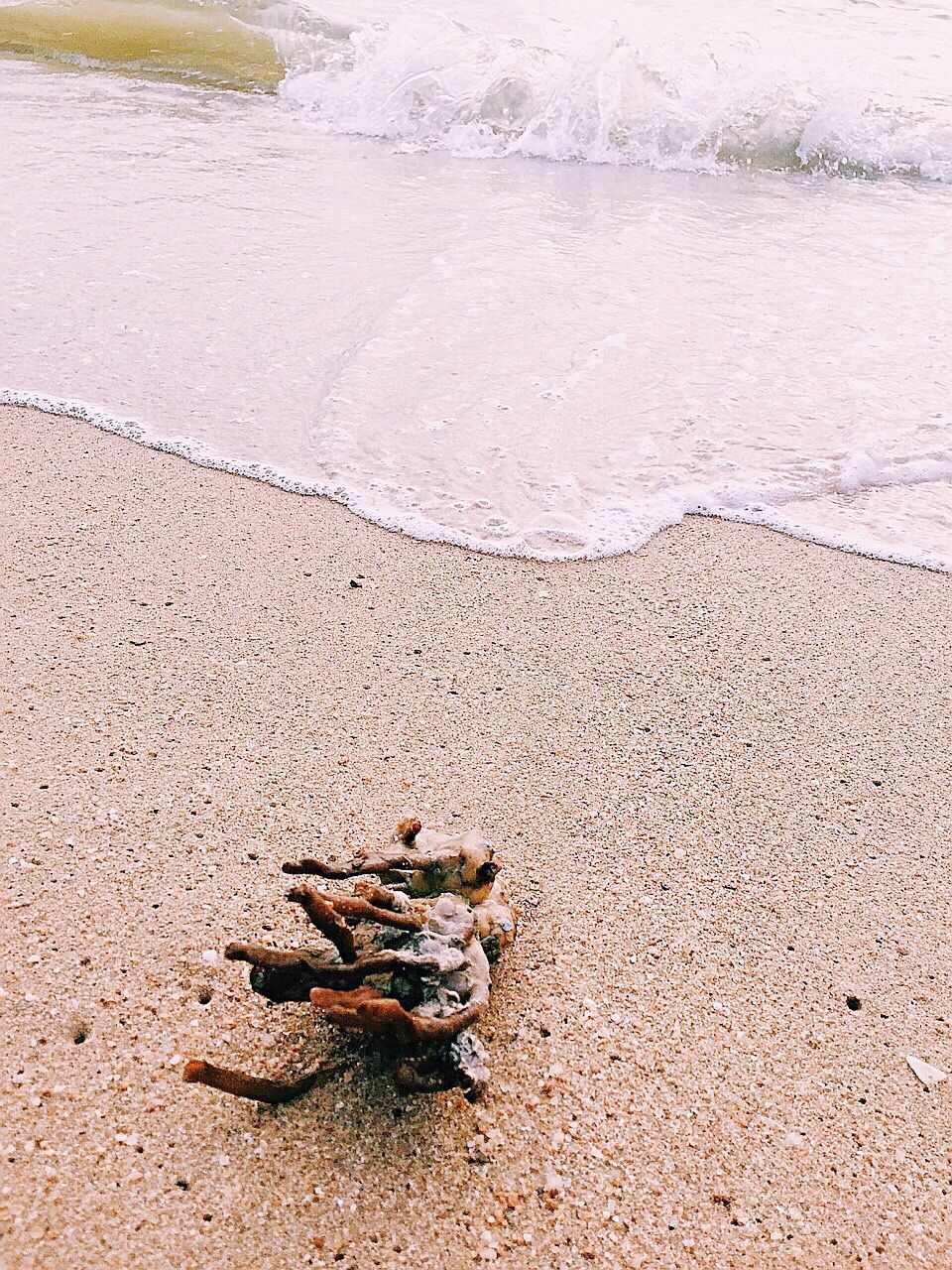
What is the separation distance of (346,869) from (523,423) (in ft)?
8.17

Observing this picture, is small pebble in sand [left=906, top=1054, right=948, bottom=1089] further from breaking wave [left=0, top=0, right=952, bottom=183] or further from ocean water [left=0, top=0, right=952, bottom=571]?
breaking wave [left=0, top=0, right=952, bottom=183]

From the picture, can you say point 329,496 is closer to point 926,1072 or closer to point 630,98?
point 926,1072

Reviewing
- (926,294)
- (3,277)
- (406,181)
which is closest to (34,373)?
(3,277)

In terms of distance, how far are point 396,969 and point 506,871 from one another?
528 millimetres

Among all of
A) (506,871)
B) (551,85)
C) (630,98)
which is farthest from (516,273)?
(551,85)

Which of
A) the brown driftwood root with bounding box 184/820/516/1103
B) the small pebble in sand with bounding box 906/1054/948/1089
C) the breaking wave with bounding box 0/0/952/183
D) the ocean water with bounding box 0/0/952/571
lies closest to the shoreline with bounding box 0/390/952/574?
the ocean water with bounding box 0/0/952/571

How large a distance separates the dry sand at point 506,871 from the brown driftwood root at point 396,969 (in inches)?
3.4

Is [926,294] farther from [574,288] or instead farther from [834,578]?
[834,578]

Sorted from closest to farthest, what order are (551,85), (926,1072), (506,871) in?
1. (926,1072)
2. (506,871)
3. (551,85)

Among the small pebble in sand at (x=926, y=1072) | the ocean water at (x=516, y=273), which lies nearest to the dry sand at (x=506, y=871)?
the small pebble in sand at (x=926, y=1072)

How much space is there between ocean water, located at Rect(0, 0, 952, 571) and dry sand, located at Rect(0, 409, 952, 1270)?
1.31 feet

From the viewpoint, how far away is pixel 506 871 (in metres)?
2.04

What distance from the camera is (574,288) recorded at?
16.2 feet

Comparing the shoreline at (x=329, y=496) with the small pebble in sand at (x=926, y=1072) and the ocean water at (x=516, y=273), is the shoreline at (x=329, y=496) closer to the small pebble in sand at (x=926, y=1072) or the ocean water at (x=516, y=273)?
the ocean water at (x=516, y=273)
